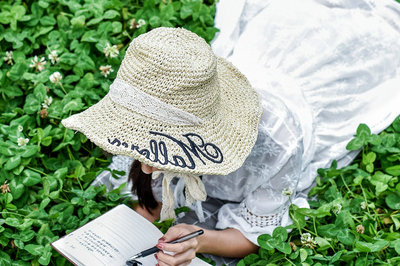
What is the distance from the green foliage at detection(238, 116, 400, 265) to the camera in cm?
157

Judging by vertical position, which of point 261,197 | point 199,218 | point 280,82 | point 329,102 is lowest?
point 199,218

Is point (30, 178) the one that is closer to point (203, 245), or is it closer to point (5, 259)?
point (5, 259)

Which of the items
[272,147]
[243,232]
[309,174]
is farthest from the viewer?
[309,174]

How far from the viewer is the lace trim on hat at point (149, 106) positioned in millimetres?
1196

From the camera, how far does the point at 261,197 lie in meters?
1.60

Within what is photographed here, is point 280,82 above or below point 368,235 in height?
above

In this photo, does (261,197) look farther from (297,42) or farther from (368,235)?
(297,42)

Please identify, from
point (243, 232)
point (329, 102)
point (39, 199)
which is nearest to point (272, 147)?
point (243, 232)

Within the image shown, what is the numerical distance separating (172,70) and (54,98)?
0.98 metres

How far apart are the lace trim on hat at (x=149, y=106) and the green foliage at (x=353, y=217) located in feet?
1.80

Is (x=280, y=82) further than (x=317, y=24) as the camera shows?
No

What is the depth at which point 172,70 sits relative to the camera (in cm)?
118

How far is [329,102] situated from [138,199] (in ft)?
2.63

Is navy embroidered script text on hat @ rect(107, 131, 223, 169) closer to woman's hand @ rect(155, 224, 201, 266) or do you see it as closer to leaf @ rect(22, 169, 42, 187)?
woman's hand @ rect(155, 224, 201, 266)
